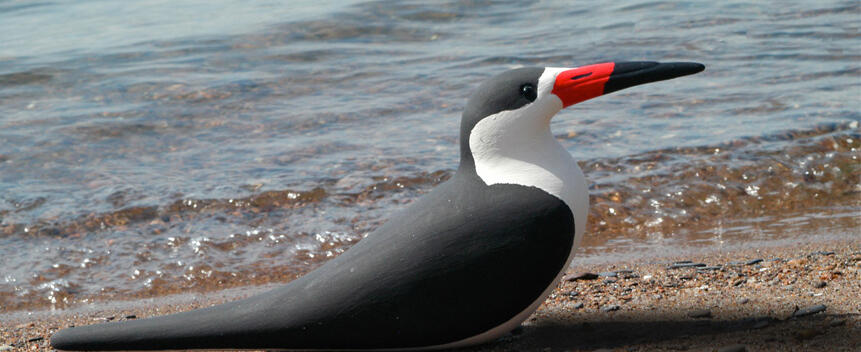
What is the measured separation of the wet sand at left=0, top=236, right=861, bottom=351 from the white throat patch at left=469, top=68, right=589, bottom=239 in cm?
46

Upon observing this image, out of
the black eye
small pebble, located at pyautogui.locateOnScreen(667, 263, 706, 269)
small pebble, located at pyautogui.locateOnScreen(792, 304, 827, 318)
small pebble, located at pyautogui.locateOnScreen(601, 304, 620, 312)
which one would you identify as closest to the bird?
the black eye

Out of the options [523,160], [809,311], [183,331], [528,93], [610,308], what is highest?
[528,93]

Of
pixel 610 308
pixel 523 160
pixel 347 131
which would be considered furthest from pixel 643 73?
pixel 347 131

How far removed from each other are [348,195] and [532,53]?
4.85m

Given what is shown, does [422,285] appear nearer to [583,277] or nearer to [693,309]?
[693,309]

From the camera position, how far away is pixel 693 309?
3488 mm

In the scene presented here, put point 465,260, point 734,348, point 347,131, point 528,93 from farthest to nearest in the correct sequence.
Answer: point 347,131, point 528,93, point 465,260, point 734,348

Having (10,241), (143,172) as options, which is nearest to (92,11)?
(143,172)

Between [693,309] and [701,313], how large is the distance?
0.30ft

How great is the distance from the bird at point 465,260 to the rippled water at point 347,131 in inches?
76.0

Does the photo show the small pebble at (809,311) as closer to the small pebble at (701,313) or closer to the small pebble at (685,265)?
the small pebble at (701,313)

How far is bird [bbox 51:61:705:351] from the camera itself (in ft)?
9.93

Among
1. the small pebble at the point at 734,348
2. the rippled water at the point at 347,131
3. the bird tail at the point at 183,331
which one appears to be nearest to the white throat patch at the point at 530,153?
the small pebble at the point at 734,348

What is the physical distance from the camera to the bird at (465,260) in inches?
119
